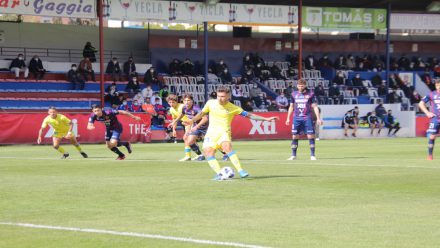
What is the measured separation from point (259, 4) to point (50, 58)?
12540 mm

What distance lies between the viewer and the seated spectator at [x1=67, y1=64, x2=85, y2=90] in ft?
148

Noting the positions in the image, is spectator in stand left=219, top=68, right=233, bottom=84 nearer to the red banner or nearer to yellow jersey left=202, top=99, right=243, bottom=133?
the red banner

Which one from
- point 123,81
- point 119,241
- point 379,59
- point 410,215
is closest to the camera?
point 119,241

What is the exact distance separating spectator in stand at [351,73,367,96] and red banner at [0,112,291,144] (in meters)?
11.0

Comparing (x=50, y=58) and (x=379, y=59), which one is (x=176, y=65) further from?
(x=379, y=59)

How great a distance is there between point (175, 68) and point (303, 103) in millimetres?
27159

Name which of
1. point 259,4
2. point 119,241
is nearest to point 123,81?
point 259,4

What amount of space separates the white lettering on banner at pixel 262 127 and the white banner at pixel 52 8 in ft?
33.0

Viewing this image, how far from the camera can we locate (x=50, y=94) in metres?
44.5

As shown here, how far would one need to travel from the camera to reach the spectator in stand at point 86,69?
46.1m

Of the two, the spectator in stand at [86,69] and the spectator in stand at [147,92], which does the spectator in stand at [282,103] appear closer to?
the spectator in stand at [147,92]

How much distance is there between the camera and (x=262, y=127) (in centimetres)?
4272

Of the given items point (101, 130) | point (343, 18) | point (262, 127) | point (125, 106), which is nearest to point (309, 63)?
point (343, 18)

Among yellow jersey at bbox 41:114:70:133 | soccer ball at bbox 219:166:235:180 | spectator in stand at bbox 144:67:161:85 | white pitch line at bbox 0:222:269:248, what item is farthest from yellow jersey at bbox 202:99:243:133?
spectator in stand at bbox 144:67:161:85
